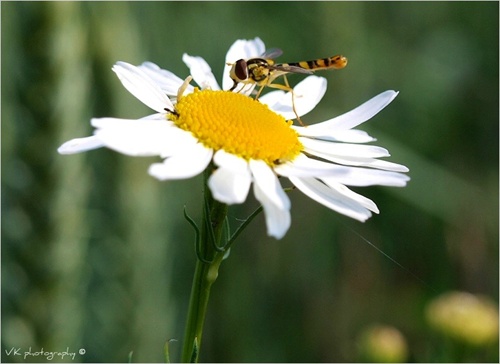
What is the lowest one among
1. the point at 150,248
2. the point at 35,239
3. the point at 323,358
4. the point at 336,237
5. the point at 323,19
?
the point at 323,358

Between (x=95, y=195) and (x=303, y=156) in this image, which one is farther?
(x=95, y=195)

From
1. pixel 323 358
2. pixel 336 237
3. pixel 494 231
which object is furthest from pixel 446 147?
pixel 323 358

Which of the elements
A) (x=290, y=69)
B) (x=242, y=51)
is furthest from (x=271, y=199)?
(x=242, y=51)

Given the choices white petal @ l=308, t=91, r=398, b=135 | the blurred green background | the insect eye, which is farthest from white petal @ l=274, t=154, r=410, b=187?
the blurred green background

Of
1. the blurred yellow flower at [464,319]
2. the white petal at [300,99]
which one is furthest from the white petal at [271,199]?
the blurred yellow flower at [464,319]

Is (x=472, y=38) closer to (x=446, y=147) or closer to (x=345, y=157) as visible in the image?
(x=446, y=147)

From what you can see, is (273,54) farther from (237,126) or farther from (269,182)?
(269,182)
